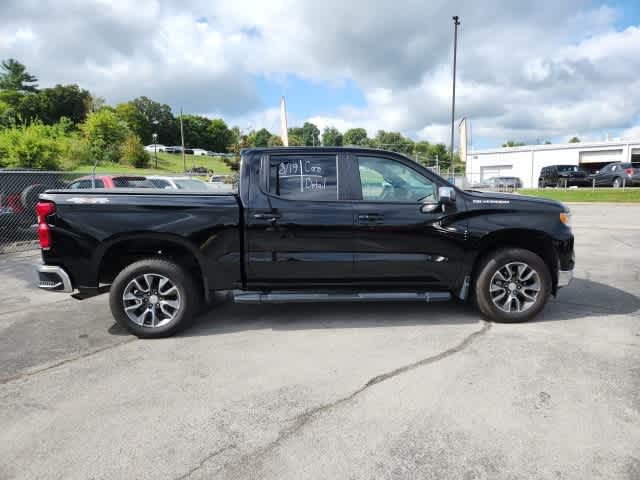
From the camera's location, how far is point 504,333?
14.0 feet

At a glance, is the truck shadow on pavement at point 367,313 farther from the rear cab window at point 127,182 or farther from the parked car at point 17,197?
the parked car at point 17,197

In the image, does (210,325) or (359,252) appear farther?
(210,325)

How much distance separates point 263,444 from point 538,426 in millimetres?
1725

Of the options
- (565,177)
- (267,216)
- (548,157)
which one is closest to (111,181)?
(267,216)

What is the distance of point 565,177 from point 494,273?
3055 cm

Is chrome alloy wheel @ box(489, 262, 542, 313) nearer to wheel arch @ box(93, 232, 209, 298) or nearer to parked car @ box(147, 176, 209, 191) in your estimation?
wheel arch @ box(93, 232, 209, 298)

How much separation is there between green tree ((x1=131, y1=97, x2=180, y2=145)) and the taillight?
430 feet

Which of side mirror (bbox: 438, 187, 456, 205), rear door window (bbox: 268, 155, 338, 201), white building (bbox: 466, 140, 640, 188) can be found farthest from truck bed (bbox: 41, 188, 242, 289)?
white building (bbox: 466, 140, 640, 188)

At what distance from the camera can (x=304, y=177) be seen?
438 cm

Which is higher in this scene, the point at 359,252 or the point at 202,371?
the point at 359,252

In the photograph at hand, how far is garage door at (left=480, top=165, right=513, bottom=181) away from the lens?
48.2 m

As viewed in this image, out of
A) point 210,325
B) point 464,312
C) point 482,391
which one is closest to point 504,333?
point 464,312

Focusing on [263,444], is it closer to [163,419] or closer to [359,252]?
[163,419]

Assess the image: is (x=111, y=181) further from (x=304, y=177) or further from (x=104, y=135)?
(x=104, y=135)
